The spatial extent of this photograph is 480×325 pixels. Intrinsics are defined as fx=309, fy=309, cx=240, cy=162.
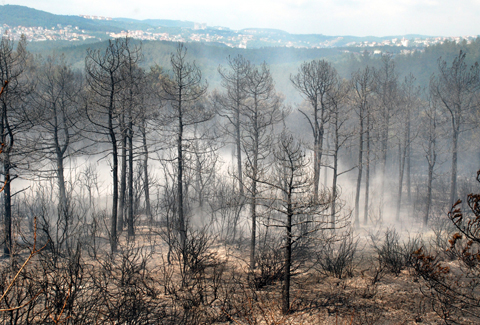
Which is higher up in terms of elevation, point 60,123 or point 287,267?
point 60,123

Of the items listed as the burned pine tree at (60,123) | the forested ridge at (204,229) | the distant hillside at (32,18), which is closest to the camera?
the forested ridge at (204,229)

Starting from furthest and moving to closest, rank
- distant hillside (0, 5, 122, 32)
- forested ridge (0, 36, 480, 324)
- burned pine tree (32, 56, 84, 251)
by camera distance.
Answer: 1. distant hillside (0, 5, 122, 32)
2. burned pine tree (32, 56, 84, 251)
3. forested ridge (0, 36, 480, 324)

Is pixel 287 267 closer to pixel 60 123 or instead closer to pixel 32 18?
pixel 60 123

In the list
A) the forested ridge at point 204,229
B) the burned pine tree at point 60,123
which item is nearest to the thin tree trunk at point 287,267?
the forested ridge at point 204,229

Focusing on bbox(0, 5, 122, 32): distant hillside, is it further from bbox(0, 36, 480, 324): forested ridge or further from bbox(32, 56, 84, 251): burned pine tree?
bbox(32, 56, 84, 251): burned pine tree

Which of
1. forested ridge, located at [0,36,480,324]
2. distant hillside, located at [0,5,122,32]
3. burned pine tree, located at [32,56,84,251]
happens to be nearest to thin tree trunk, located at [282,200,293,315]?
forested ridge, located at [0,36,480,324]

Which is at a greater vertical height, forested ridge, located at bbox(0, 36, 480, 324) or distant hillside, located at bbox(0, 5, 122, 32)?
distant hillside, located at bbox(0, 5, 122, 32)

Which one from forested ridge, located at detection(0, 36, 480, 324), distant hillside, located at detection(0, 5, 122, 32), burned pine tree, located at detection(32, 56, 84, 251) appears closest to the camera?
forested ridge, located at detection(0, 36, 480, 324)

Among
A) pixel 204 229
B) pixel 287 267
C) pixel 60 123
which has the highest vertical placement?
pixel 60 123

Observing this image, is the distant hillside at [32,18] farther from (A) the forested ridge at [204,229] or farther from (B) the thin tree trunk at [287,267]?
(B) the thin tree trunk at [287,267]

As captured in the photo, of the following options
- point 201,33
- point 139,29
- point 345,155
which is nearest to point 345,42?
point 201,33

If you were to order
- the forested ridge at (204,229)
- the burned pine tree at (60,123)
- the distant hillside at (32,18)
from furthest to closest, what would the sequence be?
the distant hillside at (32,18)
the burned pine tree at (60,123)
the forested ridge at (204,229)

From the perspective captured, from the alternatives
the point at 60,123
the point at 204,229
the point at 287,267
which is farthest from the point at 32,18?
the point at 287,267

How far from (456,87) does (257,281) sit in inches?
755
